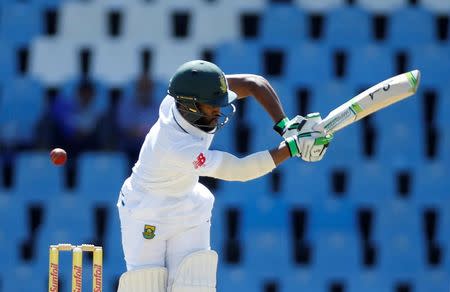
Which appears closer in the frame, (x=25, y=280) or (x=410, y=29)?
(x=25, y=280)

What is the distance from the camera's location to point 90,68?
7004 millimetres

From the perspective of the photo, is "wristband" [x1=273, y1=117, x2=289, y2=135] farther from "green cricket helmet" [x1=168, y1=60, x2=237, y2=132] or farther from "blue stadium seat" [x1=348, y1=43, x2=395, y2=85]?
"blue stadium seat" [x1=348, y1=43, x2=395, y2=85]

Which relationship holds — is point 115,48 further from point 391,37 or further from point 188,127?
point 188,127

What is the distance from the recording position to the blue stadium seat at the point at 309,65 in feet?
22.6

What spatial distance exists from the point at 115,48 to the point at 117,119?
565 mm

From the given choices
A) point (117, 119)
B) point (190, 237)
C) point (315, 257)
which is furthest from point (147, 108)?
point (190, 237)

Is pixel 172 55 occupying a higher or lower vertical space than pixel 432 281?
higher

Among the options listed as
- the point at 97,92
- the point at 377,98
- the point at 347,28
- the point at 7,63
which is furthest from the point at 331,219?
the point at 377,98

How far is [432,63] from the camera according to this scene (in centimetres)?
695

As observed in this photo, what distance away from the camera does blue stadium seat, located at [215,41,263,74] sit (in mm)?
6883

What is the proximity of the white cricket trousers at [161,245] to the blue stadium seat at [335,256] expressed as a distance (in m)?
2.40

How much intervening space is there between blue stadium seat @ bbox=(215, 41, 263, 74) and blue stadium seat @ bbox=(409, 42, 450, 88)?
37.8 inches

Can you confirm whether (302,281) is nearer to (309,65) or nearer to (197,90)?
(309,65)

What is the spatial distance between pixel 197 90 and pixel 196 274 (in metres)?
0.66
